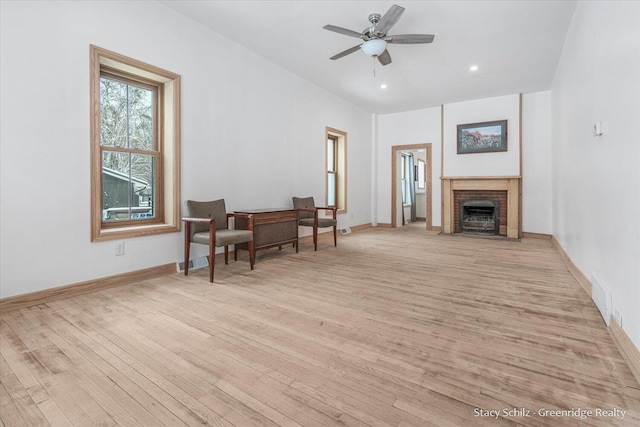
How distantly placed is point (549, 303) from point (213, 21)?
4517 mm

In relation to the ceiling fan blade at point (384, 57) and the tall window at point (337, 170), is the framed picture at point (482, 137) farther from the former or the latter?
the ceiling fan blade at point (384, 57)

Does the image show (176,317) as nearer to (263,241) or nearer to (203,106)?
(263,241)

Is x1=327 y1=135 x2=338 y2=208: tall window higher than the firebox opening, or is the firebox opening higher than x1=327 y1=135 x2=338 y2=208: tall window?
x1=327 y1=135 x2=338 y2=208: tall window

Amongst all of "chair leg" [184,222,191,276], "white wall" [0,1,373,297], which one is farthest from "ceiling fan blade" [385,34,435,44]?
"chair leg" [184,222,191,276]

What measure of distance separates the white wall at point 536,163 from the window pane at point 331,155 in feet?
12.7

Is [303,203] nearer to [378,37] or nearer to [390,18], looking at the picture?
[378,37]

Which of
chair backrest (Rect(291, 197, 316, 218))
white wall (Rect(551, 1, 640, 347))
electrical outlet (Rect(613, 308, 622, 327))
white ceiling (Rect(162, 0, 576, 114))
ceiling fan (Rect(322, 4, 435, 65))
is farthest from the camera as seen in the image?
chair backrest (Rect(291, 197, 316, 218))

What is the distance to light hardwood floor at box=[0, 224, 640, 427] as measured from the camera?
1.27 meters

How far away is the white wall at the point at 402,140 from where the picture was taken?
731 centimetres

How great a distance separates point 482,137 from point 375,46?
4.19 metres

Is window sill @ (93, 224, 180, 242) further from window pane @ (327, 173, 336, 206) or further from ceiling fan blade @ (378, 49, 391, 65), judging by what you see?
window pane @ (327, 173, 336, 206)

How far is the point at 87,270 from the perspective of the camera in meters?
2.84

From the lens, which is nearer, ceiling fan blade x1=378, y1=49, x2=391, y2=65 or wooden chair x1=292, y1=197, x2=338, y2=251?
ceiling fan blade x1=378, y1=49, x2=391, y2=65

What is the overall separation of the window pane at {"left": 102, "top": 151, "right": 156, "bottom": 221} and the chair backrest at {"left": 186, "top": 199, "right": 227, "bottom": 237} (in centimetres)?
49
